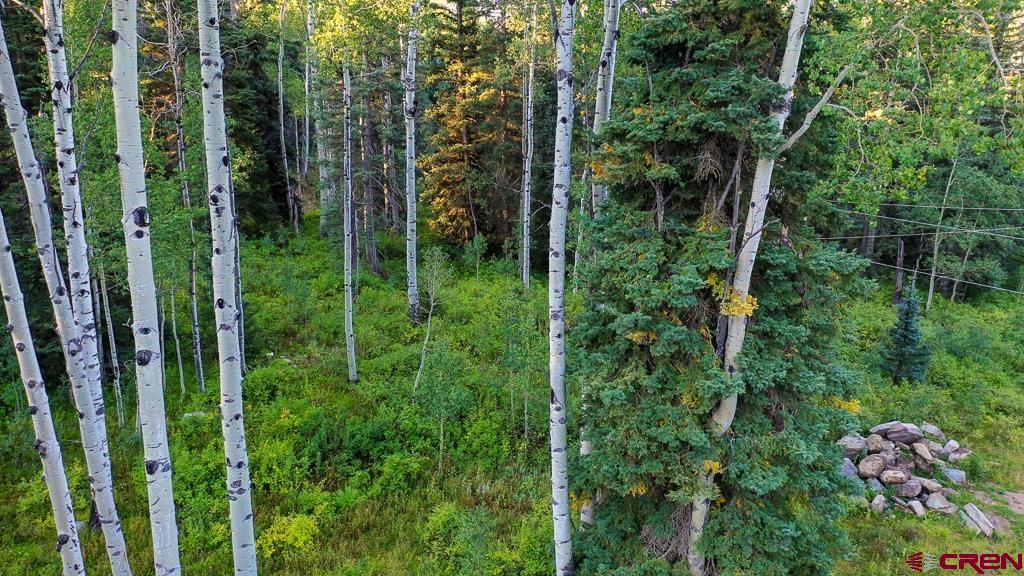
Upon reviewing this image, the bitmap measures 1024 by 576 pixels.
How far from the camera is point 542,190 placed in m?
21.0

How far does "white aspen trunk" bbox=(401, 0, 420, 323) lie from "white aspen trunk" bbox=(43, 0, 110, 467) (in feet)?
25.3

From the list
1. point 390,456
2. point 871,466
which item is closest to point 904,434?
point 871,466

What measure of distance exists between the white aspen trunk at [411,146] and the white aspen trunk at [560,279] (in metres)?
7.72

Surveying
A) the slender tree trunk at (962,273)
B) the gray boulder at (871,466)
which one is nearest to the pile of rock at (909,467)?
the gray boulder at (871,466)

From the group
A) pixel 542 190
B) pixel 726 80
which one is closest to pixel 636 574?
pixel 726 80

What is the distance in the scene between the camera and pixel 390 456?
994 cm

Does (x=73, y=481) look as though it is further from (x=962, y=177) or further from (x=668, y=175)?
(x=962, y=177)

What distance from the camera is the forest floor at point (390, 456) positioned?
806cm

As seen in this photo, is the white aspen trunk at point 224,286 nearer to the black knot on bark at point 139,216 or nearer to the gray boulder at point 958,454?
the black knot on bark at point 139,216

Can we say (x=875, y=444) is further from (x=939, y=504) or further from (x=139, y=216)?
(x=139, y=216)

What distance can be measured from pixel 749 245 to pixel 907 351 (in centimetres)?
1424

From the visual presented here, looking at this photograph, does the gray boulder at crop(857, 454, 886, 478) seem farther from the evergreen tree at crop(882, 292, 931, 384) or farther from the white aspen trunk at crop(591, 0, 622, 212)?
the white aspen trunk at crop(591, 0, 622, 212)

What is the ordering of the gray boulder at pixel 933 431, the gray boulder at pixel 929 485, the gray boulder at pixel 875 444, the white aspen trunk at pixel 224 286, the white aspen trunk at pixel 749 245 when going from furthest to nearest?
the gray boulder at pixel 933 431
the gray boulder at pixel 875 444
the gray boulder at pixel 929 485
the white aspen trunk at pixel 749 245
the white aspen trunk at pixel 224 286

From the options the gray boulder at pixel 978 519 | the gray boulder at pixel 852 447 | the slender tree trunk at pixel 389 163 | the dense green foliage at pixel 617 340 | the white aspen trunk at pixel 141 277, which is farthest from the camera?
the slender tree trunk at pixel 389 163
